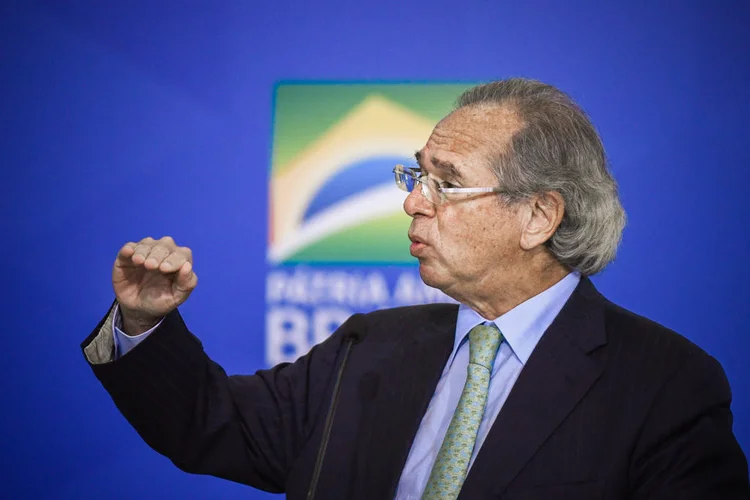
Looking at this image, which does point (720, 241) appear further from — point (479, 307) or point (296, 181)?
point (296, 181)

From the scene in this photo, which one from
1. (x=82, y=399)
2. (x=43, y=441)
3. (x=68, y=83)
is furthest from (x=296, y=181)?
(x=43, y=441)

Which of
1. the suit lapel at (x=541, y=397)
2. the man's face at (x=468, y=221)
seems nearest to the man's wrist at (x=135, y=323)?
the man's face at (x=468, y=221)

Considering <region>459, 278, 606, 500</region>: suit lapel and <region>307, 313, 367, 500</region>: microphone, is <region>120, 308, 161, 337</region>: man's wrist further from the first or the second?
<region>459, 278, 606, 500</region>: suit lapel

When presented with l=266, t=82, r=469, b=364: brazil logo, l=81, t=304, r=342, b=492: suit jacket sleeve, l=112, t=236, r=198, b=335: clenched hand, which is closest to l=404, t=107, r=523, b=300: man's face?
l=81, t=304, r=342, b=492: suit jacket sleeve

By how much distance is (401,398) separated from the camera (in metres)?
1.60

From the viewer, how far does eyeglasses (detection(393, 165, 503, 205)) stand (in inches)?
61.9

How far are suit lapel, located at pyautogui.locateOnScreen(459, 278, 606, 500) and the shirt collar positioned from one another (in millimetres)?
37

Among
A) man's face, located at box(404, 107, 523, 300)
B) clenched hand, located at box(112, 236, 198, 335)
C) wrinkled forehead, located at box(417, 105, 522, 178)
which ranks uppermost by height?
wrinkled forehead, located at box(417, 105, 522, 178)

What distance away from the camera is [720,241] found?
2.42 meters

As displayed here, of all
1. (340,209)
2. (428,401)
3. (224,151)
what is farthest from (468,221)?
(224,151)

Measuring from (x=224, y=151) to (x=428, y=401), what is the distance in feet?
4.46

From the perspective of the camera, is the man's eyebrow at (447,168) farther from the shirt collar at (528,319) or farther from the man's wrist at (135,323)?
the man's wrist at (135,323)

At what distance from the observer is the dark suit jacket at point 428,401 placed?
4.36 ft

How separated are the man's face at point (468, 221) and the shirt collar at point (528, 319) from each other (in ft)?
0.22
